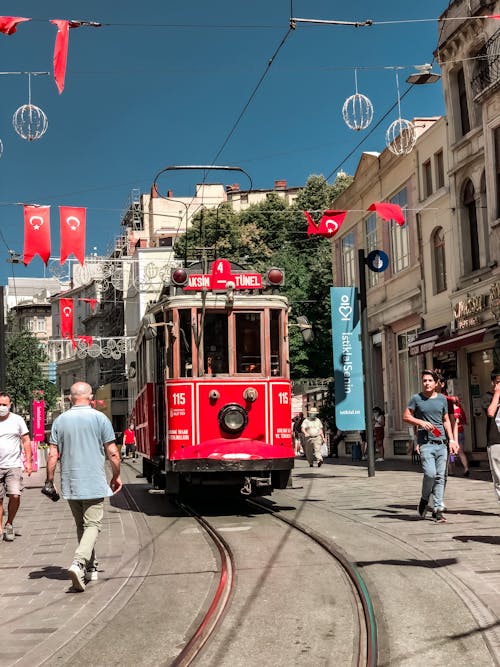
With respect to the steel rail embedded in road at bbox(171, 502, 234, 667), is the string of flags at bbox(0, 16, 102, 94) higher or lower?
higher

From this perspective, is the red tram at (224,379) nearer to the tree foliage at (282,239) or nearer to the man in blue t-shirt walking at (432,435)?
the man in blue t-shirt walking at (432,435)

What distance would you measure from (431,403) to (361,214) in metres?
21.0

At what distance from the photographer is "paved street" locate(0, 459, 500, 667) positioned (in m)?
5.84

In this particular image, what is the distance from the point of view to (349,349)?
70.5ft

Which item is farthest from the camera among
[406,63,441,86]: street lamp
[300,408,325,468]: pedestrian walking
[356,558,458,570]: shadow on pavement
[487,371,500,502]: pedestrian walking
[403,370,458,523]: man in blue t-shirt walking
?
[300,408,325,468]: pedestrian walking

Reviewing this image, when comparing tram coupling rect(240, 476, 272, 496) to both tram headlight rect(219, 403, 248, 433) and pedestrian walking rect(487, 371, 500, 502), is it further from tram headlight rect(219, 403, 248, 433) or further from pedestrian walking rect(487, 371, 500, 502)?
pedestrian walking rect(487, 371, 500, 502)

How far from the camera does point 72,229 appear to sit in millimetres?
18578

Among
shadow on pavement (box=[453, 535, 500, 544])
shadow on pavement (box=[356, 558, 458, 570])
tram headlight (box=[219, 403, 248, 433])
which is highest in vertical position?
tram headlight (box=[219, 403, 248, 433])

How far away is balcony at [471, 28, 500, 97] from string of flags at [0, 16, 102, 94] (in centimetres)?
1103

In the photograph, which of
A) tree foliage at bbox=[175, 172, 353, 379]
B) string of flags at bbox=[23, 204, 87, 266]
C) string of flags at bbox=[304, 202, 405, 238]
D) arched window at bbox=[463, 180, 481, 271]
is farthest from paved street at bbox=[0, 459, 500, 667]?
tree foliage at bbox=[175, 172, 353, 379]

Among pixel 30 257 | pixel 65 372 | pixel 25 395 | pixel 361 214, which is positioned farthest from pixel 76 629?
pixel 65 372

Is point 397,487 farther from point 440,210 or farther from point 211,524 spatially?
point 440,210

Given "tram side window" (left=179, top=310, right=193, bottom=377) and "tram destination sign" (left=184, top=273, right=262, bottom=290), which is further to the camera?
"tram destination sign" (left=184, top=273, right=262, bottom=290)

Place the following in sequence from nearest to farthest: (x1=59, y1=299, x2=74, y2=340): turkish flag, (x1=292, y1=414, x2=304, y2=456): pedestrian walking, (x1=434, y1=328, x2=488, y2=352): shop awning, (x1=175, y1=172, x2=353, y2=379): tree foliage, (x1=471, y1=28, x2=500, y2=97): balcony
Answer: (x1=434, y1=328, x2=488, y2=352): shop awning, (x1=471, y1=28, x2=500, y2=97): balcony, (x1=292, y1=414, x2=304, y2=456): pedestrian walking, (x1=59, y1=299, x2=74, y2=340): turkish flag, (x1=175, y1=172, x2=353, y2=379): tree foliage
